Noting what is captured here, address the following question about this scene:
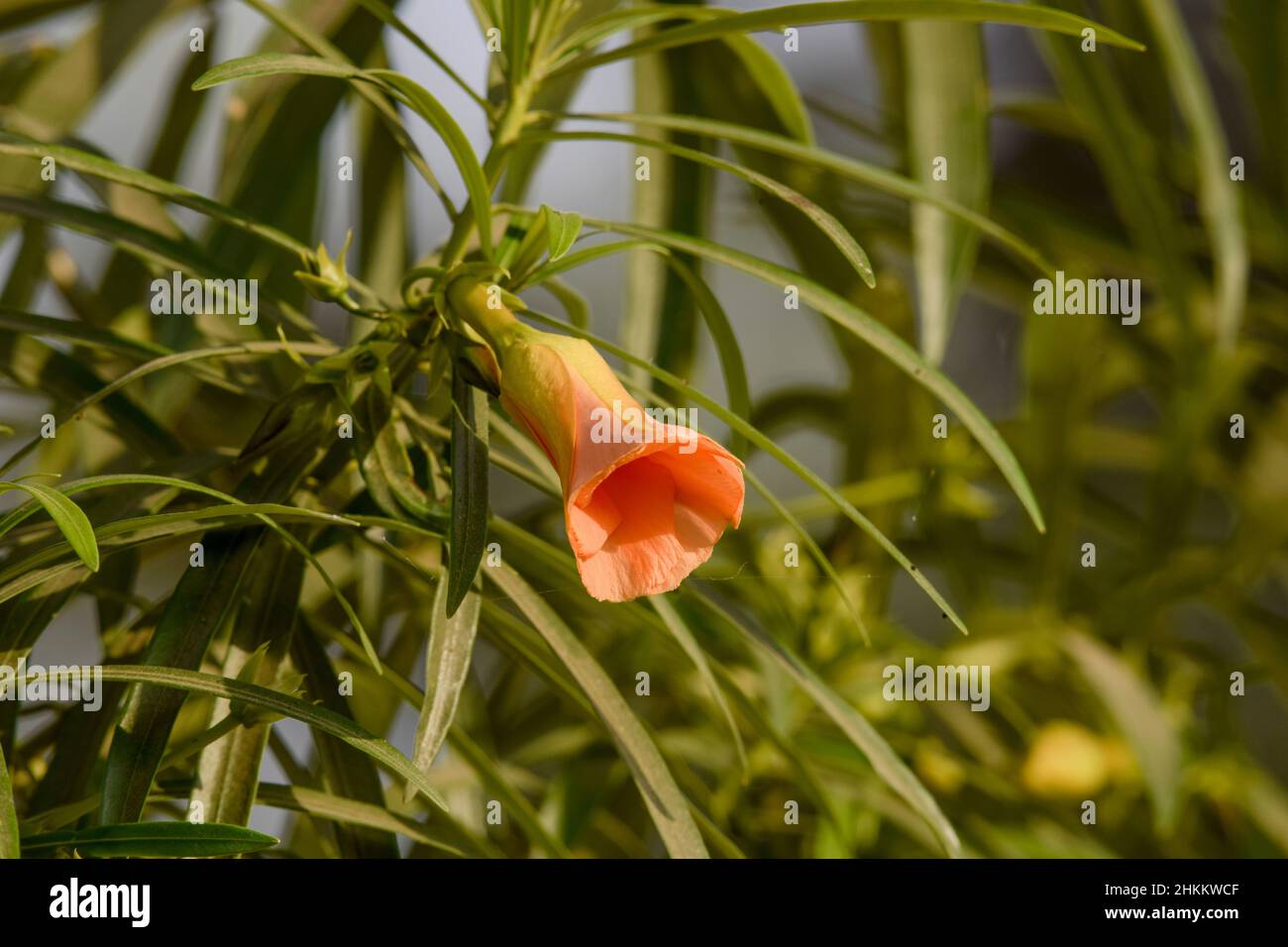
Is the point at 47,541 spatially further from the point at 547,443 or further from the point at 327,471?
the point at 547,443

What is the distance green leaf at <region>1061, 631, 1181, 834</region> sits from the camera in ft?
2.46

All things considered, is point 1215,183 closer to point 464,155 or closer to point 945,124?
point 945,124

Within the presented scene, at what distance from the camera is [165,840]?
1.11 ft

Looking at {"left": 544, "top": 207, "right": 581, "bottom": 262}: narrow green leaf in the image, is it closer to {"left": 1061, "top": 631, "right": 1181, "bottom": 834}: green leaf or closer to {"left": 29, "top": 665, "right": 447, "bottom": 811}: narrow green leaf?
{"left": 29, "top": 665, "right": 447, "bottom": 811}: narrow green leaf

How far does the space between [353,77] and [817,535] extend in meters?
0.76

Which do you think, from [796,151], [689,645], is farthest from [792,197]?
[689,645]

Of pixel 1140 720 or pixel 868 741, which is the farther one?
pixel 1140 720

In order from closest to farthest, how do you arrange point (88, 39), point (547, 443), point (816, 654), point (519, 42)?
point (547, 443) < point (519, 42) < point (88, 39) < point (816, 654)

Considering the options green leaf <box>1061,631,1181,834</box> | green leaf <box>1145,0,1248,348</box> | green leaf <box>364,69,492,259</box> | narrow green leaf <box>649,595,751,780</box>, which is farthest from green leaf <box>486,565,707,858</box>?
green leaf <box>1145,0,1248,348</box>

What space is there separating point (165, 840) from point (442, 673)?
9 cm

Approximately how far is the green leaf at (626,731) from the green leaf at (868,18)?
0.73 feet

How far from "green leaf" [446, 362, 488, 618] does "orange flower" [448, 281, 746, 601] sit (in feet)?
0.08
